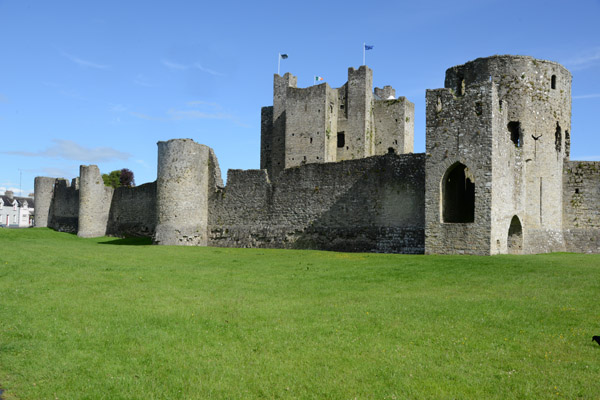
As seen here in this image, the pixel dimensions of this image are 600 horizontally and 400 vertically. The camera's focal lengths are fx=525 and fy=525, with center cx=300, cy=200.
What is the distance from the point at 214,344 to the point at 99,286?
6239mm

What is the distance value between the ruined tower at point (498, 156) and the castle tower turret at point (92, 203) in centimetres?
2790

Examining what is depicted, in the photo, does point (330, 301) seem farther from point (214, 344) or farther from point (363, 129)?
point (363, 129)

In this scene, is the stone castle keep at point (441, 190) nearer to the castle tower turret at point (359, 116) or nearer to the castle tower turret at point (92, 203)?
the castle tower turret at point (92, 203)

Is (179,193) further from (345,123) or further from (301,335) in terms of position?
(301,335)

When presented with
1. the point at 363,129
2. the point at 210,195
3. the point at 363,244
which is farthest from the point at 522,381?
the point at 363,129

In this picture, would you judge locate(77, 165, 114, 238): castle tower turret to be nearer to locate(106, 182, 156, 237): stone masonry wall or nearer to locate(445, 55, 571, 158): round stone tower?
locate(106, 182, 156, 237): stone masonry wall

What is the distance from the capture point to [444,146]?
21312 millimetres

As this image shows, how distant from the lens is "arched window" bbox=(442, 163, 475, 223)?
22806mm

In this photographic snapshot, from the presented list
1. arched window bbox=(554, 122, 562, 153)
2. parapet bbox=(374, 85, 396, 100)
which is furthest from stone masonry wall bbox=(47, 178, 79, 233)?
arched window bbox=(554, 122, 562, 153)

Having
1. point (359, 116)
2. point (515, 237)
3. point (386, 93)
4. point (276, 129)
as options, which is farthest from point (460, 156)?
point (386, 93)

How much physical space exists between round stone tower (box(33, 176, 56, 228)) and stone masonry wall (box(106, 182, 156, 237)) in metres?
13.3

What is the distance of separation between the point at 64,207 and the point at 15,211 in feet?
198

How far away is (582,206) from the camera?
24.7m

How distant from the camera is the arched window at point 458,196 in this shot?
22.8 m
